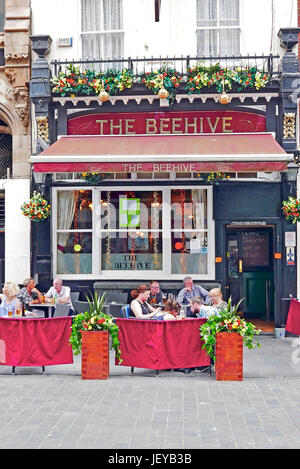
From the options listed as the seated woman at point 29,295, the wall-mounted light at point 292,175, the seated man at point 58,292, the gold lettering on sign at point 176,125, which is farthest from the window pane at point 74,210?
the wall-mounted light at point 292,175

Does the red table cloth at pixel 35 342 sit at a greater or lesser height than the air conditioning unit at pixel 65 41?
lesser

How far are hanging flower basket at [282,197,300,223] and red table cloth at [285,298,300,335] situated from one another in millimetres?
2044

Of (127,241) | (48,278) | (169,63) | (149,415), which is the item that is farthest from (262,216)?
(149,415)

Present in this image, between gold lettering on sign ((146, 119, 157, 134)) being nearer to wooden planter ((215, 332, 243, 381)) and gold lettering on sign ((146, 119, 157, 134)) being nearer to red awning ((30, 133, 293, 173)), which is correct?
red awning ((30, 133, 293, 173))

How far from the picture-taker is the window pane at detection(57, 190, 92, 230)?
14.8 meters

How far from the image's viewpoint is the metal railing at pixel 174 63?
14.2 m

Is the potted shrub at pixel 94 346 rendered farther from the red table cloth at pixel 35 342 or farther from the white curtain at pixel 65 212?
the white curtain at pixel 65 212

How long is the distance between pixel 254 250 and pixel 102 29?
678 centimetres

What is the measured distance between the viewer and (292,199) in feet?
45.6

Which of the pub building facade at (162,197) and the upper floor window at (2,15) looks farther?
the upper floor window at (2,15)

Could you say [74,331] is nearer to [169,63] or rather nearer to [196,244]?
[196,244]

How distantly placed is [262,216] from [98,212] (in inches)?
157

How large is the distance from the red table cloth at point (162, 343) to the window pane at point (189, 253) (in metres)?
4.49

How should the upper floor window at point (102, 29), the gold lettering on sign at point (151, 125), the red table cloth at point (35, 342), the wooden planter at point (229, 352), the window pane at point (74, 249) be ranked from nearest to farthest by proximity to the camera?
the wooden planter at point (229, 352), the red table cloth at point (35, 342), the gold lettering on sign at point (151, 125), the window pane at point (74, 249), the upper floor window at point (102, 29)
